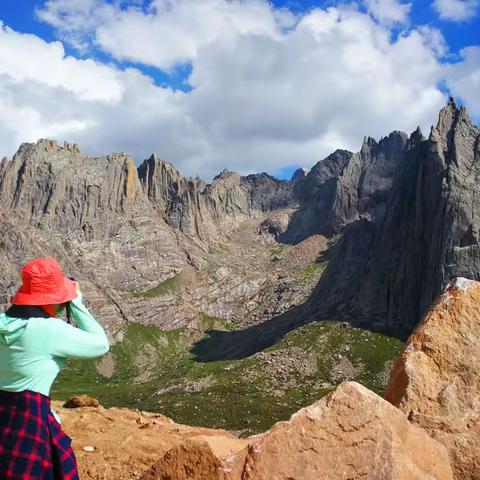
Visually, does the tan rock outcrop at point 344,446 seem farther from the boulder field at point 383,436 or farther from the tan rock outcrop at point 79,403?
the tan rock outcrop at point 79,403

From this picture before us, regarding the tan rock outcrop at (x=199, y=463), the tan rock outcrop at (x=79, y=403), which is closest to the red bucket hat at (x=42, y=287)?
the tan rock outcrop at (x=199, y=463)

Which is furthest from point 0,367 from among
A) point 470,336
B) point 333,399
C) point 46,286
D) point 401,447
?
point 470,336

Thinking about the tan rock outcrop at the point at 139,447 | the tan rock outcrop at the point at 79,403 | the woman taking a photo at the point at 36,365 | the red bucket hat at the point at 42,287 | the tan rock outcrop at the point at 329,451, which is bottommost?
the tan rock outcrop at the point at 79,403

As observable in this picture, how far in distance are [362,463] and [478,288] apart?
29.4ft

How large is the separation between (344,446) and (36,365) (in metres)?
7.11

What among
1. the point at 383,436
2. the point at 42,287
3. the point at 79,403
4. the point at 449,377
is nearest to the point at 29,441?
the point at 42,287

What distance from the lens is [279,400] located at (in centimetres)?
19900

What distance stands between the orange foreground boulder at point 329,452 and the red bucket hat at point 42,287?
5.69 m

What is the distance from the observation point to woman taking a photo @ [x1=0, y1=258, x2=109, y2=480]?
337 inches

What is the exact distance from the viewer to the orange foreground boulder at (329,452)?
1197 centimetres

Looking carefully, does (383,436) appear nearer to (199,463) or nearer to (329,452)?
(329,452)

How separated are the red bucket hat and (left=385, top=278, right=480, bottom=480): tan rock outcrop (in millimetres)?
11206

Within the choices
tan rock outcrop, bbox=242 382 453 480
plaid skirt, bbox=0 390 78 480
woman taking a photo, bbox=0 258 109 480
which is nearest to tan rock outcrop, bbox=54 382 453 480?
tan rock outcrop, bbox=242 382 453 480

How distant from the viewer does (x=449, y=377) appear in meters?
Answer: 17.0
